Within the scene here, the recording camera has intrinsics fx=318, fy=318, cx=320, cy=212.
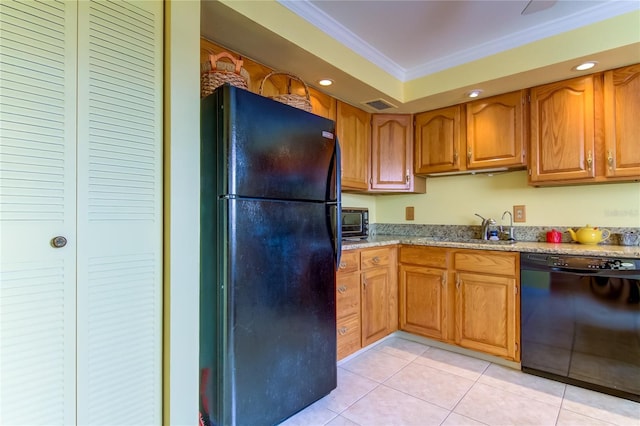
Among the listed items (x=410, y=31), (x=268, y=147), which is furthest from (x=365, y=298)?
(x=410, y=31)

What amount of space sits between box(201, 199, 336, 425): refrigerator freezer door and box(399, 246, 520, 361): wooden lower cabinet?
3.78 ft

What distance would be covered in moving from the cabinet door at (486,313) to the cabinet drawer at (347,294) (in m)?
0.81

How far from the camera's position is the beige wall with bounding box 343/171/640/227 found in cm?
232

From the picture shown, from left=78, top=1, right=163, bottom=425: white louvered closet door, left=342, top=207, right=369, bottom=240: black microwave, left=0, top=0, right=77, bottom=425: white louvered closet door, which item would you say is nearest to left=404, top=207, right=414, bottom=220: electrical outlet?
left=342, top=207, right=369, bottom=240: black microwave

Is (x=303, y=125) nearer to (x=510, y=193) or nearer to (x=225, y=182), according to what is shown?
(x=225, y=182)

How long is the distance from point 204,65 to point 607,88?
2.61 m

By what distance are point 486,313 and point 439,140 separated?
1.53 meters

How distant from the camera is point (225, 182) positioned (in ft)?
4.58

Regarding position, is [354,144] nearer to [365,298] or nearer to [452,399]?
[365,298]

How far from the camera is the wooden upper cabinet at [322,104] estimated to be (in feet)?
8.11

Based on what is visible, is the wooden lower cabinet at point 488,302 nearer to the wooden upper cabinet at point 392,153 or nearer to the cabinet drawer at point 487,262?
the cabinet drawer at point 487,262

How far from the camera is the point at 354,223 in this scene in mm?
2949

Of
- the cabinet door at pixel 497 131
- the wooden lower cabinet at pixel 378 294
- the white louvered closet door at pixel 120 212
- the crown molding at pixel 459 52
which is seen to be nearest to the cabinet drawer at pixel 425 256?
the wooden lower cabinet at pixel 378 294

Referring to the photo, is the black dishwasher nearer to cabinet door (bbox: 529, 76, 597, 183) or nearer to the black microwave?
cabinet door (bbox: 529, 76, 597, 183)
